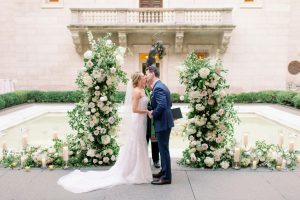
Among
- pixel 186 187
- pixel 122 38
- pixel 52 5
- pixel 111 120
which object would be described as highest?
pixel 52 5

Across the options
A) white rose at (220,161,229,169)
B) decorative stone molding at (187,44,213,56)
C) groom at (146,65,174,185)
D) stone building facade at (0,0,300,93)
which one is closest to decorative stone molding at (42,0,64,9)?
stone building facade at (0,0,300,93)

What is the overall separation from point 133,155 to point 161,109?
1.14 m

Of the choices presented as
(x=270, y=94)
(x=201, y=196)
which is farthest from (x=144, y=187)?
(x=270, y=94)

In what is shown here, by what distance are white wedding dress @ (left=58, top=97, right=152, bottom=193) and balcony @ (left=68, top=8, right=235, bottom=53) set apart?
14120 millimetres

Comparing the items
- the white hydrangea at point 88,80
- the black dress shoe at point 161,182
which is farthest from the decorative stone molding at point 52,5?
the black dress shoe at point 161,182

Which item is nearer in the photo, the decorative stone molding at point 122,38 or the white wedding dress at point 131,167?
the white wedding dress at point 131,167

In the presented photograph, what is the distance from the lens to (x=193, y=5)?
20578mm

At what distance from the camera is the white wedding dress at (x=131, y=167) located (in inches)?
233

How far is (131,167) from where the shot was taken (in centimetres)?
608

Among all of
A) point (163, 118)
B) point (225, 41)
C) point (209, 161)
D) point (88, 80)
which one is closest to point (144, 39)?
point (225, 41)

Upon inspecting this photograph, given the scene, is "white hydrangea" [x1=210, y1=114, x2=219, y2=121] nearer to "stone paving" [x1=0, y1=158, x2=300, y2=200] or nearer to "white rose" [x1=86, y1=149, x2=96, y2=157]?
"stone paving" [x1=0, y1=158, x2=300, y2=200]

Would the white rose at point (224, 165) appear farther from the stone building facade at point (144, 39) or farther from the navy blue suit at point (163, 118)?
the stone building facade at point (144, 39)

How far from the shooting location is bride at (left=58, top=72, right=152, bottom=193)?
5957 mm

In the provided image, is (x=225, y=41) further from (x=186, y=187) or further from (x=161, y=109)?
(x=186, y=187)
